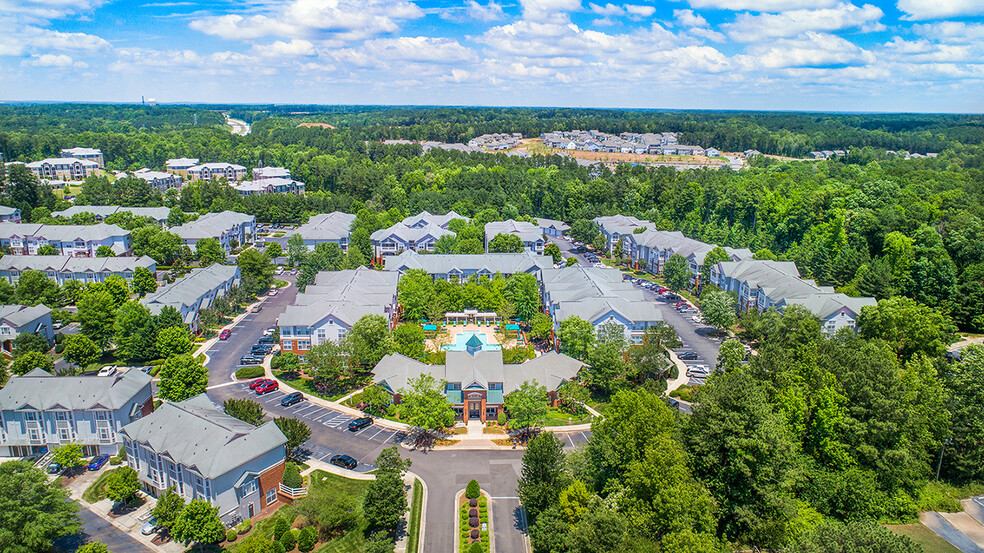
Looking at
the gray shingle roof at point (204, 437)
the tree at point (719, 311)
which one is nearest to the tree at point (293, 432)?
the gray shingle roof at point (204, 437)

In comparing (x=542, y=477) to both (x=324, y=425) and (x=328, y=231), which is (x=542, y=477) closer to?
(x=324, y=425)

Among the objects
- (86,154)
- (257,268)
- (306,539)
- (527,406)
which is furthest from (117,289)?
(86,154)

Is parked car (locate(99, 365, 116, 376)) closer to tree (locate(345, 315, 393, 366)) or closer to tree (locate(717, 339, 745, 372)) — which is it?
tree (locate(345, 315, 393, 366))

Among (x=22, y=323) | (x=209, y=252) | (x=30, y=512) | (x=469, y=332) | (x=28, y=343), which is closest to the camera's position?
(x=30, y=512)

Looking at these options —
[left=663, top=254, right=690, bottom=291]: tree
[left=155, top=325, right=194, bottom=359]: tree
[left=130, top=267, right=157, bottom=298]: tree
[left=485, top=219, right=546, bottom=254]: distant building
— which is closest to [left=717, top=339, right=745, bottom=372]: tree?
[left=663, top=254, right=690, bottom=291]: tree

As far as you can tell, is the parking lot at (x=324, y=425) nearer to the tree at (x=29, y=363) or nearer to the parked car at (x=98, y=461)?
the parked car at (x=98, y=461)
